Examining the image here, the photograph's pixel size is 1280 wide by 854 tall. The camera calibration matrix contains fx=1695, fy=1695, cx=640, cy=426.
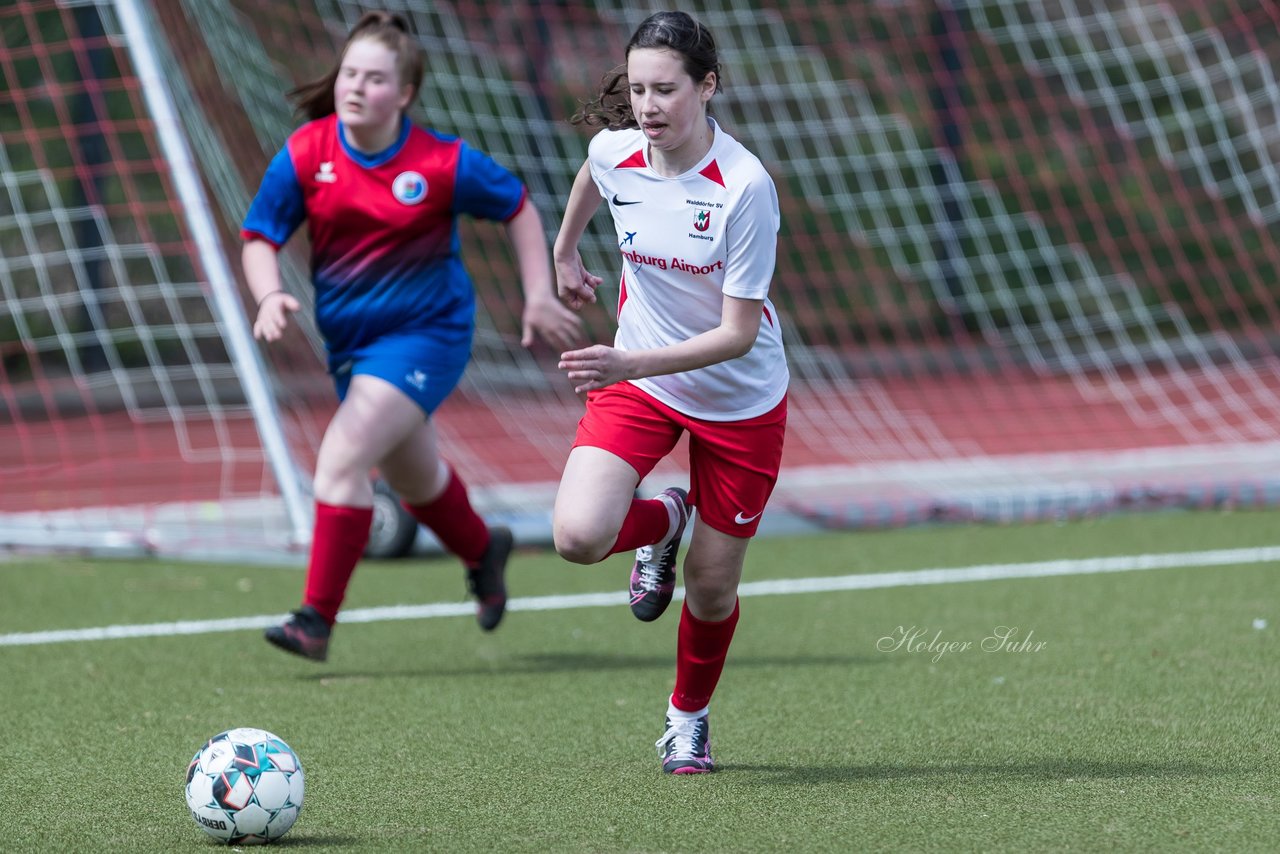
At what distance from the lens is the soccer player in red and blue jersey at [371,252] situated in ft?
15.4

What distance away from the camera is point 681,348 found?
131 inches

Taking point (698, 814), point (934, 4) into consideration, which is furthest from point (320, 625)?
point (934, 4)

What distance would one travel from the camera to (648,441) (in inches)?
142

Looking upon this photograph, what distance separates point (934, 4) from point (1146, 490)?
3.79 m

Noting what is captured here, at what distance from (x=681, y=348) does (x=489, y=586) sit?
2.03 m

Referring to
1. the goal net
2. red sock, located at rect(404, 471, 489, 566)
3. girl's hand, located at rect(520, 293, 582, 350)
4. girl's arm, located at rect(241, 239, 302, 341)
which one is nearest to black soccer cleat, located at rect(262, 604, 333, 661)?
red sock, located at rect(404, 471, 489, 566)

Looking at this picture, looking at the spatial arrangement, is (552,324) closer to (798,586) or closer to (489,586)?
(489,586)

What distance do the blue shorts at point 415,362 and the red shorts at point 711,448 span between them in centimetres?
123

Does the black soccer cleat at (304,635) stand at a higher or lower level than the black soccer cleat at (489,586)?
higher

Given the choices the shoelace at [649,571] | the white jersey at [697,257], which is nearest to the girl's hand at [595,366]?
the white jersey at [697,257]

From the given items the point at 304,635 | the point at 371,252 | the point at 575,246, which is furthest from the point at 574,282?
the point at 304,635

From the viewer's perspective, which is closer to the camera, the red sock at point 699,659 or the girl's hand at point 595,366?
the girl's hand at point 595,366

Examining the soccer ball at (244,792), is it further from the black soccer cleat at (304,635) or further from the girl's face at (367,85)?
the girl's face at (367,85)

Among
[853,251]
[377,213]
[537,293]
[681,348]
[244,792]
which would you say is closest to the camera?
[244,792]
